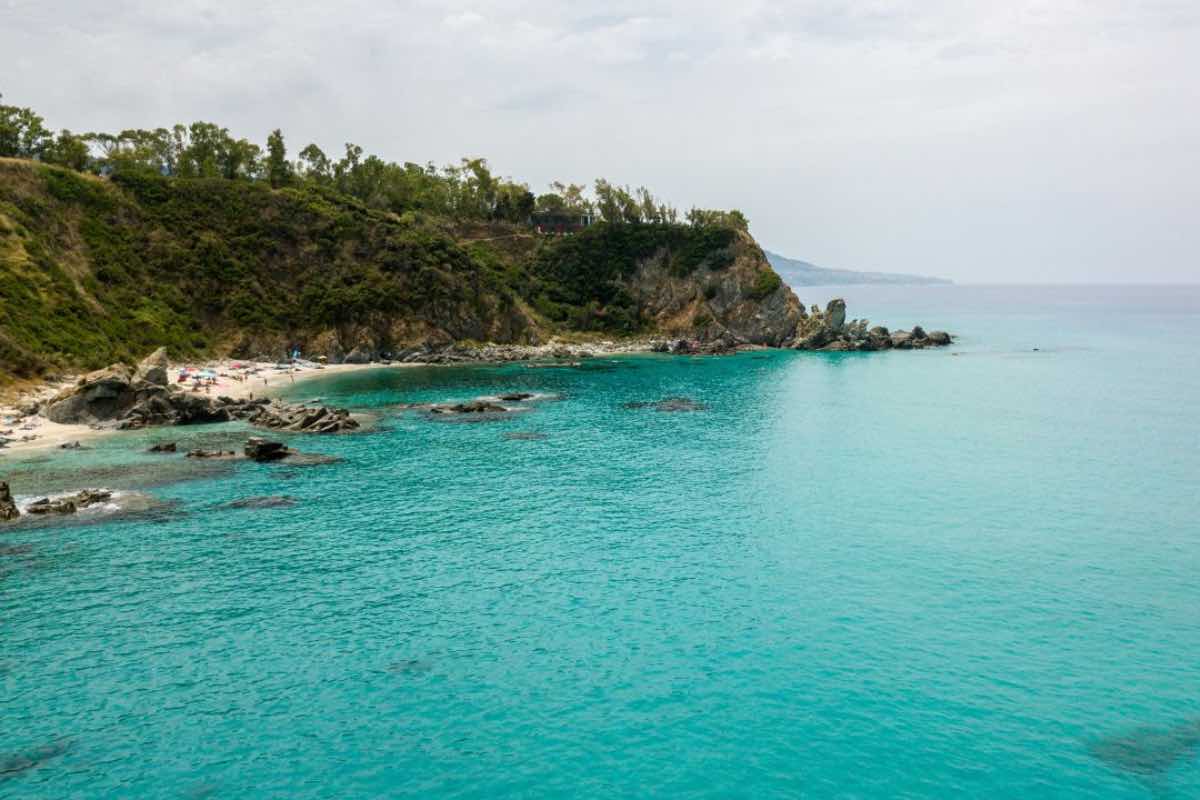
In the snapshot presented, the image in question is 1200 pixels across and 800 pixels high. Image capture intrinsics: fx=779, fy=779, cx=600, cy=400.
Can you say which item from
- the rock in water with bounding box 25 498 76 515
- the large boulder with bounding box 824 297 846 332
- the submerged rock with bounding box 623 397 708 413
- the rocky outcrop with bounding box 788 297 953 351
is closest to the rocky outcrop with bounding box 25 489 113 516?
the rock in water with bounding box 25 498 76 515

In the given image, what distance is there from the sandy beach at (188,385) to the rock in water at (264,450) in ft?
55.6

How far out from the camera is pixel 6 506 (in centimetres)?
4869

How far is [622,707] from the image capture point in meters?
29.2

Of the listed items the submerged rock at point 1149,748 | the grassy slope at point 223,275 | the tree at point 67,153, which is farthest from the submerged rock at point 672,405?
the tree at point 67,153

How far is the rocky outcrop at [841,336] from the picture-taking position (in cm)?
16800

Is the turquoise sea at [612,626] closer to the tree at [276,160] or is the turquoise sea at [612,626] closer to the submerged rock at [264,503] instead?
the submerged rock at [264,503]

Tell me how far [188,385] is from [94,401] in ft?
66.0

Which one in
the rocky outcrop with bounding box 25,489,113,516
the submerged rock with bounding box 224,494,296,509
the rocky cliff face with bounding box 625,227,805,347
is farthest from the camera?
the rocky cliff face with bounding box 625,227,805,347

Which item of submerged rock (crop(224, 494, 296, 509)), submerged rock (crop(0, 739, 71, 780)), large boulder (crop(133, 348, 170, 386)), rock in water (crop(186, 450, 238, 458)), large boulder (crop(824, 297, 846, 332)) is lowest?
submerged rock (crop(0, 739, 71, 780))

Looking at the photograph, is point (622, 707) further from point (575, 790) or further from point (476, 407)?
point (476, 407)

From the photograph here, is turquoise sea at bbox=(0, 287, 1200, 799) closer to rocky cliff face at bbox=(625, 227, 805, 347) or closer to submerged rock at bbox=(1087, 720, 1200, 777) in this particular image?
submerged rock at bbox=(1087, 720, 1200, 777)

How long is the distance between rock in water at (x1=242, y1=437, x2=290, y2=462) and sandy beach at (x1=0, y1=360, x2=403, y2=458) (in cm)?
1695

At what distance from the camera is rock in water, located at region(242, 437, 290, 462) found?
65.9 meters

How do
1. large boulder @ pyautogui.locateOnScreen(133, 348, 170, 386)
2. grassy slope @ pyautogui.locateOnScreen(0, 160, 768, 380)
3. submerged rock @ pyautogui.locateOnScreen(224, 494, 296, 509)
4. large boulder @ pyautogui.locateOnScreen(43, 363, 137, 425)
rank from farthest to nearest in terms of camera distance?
grassy slope @ pyautogui.locateOnScreen(0, 160, 768, 380) → large boulder @ pyautogui.locateOnScreen(133, 348, 170, 386) → large boulder @ pyautogui.locateOnScreen(43, 363, 137, 425) → submerged rock @ pyautogui.locateOnScreen(224, 494, 296, 509)
